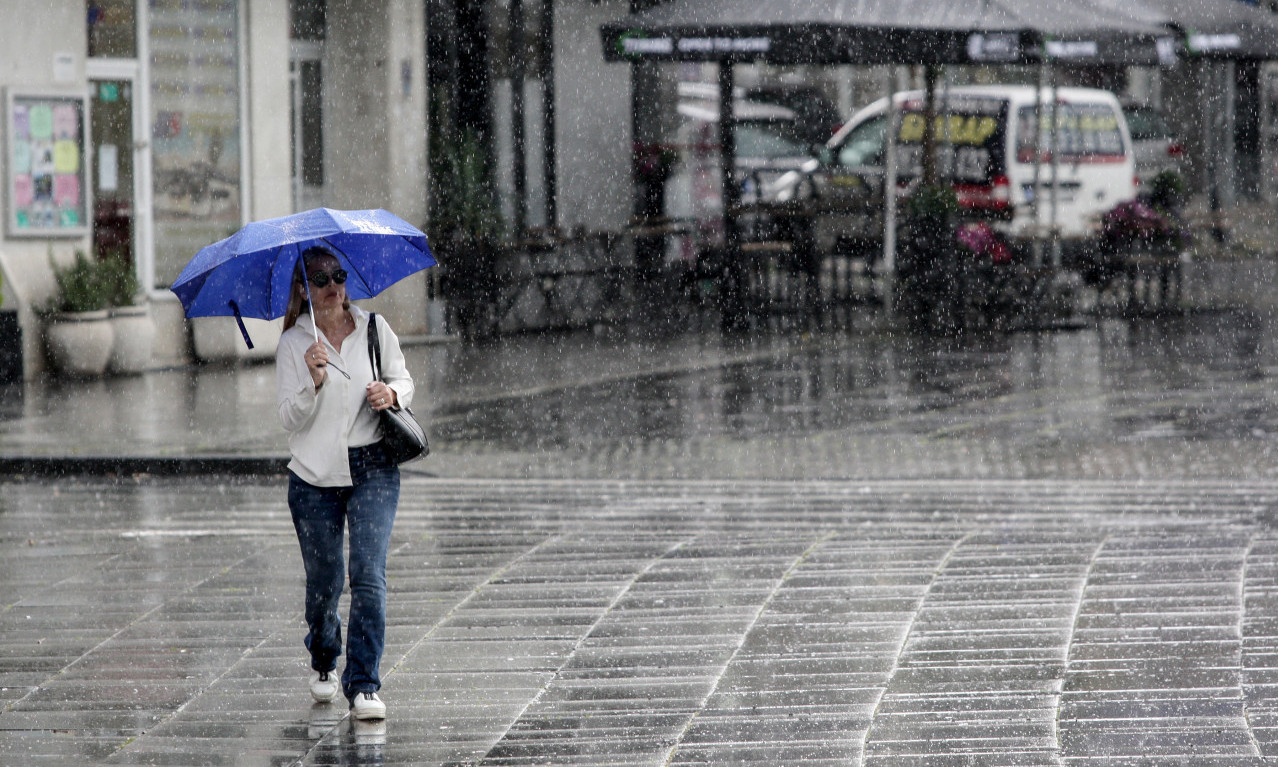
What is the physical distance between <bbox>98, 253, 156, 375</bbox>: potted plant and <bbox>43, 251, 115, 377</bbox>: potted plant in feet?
0.45

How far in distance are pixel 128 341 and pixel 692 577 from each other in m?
8.54

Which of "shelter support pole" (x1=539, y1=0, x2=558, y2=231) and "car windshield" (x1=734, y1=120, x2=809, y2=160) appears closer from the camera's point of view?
"shelter support pole" (x1=539, y1=0, x2=558, y2=231)

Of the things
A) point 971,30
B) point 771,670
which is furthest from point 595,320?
point 771,670

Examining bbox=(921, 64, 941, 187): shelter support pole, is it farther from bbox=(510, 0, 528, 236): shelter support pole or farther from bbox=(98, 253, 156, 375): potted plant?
bbox=(98, 253, 156, 375): potted plant

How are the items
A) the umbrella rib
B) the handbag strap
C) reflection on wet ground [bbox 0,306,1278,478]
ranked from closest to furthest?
1. the handbag strap
2. the umbrella rib
3. reflection on wet ground [bbox 0,306,1278,478]

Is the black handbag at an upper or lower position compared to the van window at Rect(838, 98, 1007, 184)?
lower

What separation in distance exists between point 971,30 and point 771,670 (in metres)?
11.4

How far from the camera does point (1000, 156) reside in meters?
21.2

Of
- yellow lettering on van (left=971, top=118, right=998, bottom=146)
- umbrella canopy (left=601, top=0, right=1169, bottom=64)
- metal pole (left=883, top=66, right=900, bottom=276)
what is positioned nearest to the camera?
umbrella canopy (left=601, top=0, right=1169, bottom=64)

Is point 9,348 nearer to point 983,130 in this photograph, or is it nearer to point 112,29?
point 112,29

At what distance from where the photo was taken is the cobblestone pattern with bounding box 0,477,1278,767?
16.7 ft

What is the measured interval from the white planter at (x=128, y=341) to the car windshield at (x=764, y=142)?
376 inches

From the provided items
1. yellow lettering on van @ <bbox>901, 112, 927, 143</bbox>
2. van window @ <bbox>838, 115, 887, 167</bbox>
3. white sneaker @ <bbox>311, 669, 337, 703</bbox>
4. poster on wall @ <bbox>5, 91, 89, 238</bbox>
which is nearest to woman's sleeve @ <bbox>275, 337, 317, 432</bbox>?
white sneaker @ <bbox>311, 669, 337, 703</bbox>

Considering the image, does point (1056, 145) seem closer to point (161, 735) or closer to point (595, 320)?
point (595, 320)
